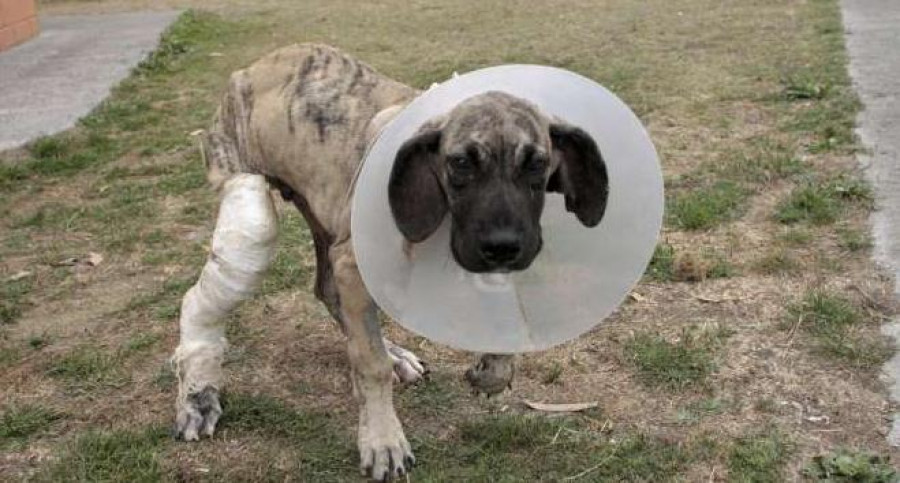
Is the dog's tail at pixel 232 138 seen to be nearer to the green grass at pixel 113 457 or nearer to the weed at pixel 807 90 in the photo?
Result: the green grass at pixel 113 457

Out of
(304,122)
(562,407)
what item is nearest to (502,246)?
(562,407)

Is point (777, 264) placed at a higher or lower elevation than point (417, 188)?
lower

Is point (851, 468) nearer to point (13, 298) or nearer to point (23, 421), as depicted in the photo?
point (23, 421)

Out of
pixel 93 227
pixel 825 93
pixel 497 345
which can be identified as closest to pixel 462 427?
pixel 497 345

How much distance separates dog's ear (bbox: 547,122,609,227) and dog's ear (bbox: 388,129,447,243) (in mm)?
388

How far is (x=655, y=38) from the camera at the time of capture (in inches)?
452

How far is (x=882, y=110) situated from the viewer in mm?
7695

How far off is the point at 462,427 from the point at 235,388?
105 cm

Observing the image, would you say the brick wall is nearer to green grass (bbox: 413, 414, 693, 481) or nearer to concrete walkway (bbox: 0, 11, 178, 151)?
concrete walkway (bbox: 0, 11, 178, 151)

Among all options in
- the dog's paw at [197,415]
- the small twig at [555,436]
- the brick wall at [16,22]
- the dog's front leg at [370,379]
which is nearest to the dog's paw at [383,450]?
the dog's front leg at [370,379]

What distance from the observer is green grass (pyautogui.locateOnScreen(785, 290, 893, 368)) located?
14.2 feet

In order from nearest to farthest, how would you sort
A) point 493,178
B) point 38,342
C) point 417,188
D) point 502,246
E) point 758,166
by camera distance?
point 502,246, point 493,178, point 417,188, point 38,342, point 758,166

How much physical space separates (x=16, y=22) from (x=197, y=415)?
10.2 meters

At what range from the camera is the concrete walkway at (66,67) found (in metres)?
8.99
